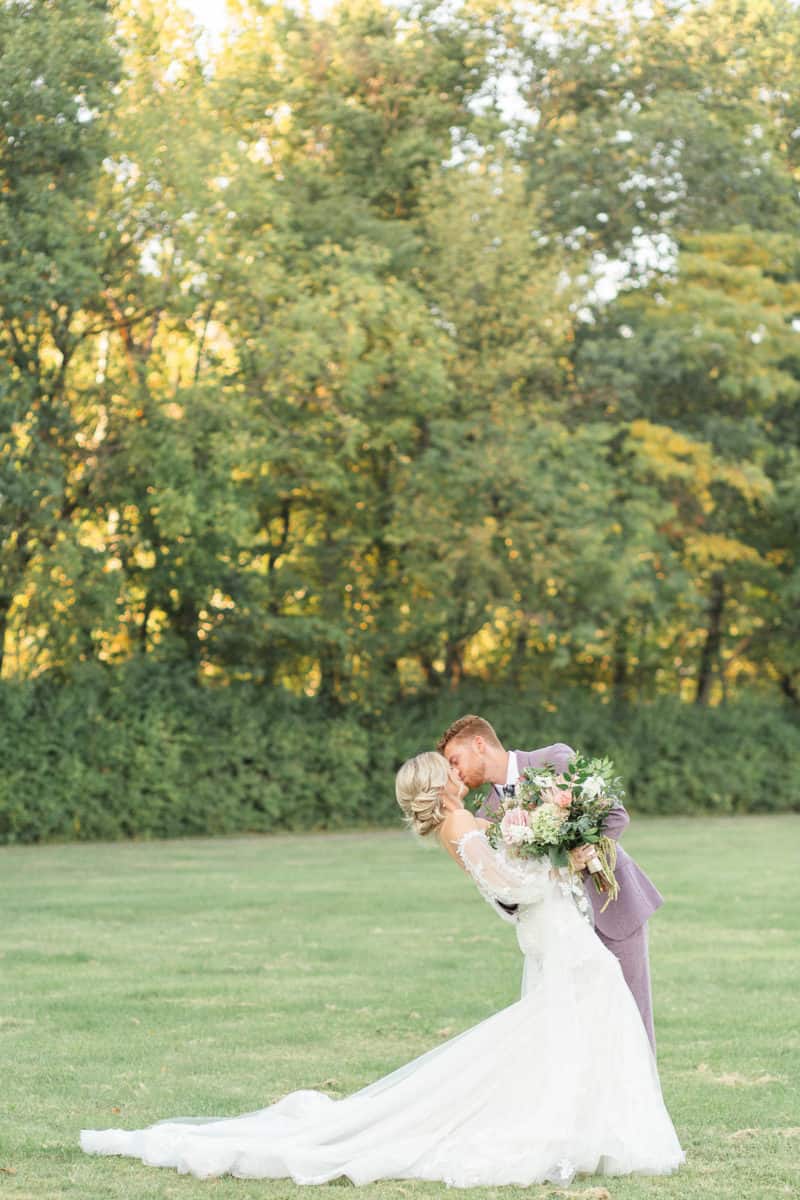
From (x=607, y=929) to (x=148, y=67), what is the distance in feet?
79.0

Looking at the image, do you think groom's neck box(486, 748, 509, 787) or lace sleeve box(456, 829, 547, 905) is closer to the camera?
lace sleeve box(456, 829, 547, 905)

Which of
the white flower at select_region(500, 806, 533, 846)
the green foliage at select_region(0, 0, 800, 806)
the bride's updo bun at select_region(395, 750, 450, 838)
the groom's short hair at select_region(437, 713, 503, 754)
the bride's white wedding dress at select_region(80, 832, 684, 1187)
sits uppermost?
the green foliage at select_region(0, 0, 800, 806)

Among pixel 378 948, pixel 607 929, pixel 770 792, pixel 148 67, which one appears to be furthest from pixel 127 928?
pixel 770 792

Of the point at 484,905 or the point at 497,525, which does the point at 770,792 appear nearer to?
the point at 497,525

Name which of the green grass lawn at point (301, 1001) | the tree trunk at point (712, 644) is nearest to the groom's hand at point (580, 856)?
the green grass lawn at point (301, 1001)

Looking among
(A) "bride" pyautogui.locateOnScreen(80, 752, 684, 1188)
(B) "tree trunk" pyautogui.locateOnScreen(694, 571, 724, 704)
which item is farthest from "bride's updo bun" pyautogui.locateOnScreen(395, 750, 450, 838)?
(B) "tree trunk" pyautogui.locateOnScreen(694, 571, 724, 704)

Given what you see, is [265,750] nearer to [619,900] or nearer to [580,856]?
[619,900]

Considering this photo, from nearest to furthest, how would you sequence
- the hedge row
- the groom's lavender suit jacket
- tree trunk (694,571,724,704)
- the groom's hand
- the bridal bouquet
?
the bridal bouquet → the groom's hand → the groom's lavender suit jacket → the hedge row → tree trunk (694,571,724,704)

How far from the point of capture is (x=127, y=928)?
677 inches

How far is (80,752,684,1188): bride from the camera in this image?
288 inches

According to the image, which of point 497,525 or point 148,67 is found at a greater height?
point 148,67

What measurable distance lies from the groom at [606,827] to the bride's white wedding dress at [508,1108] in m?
0.33

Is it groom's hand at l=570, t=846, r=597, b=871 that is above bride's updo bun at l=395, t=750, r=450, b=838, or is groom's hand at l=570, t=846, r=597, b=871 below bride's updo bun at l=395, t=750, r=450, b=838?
below

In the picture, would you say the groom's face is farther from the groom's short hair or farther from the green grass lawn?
the green grass lawn
